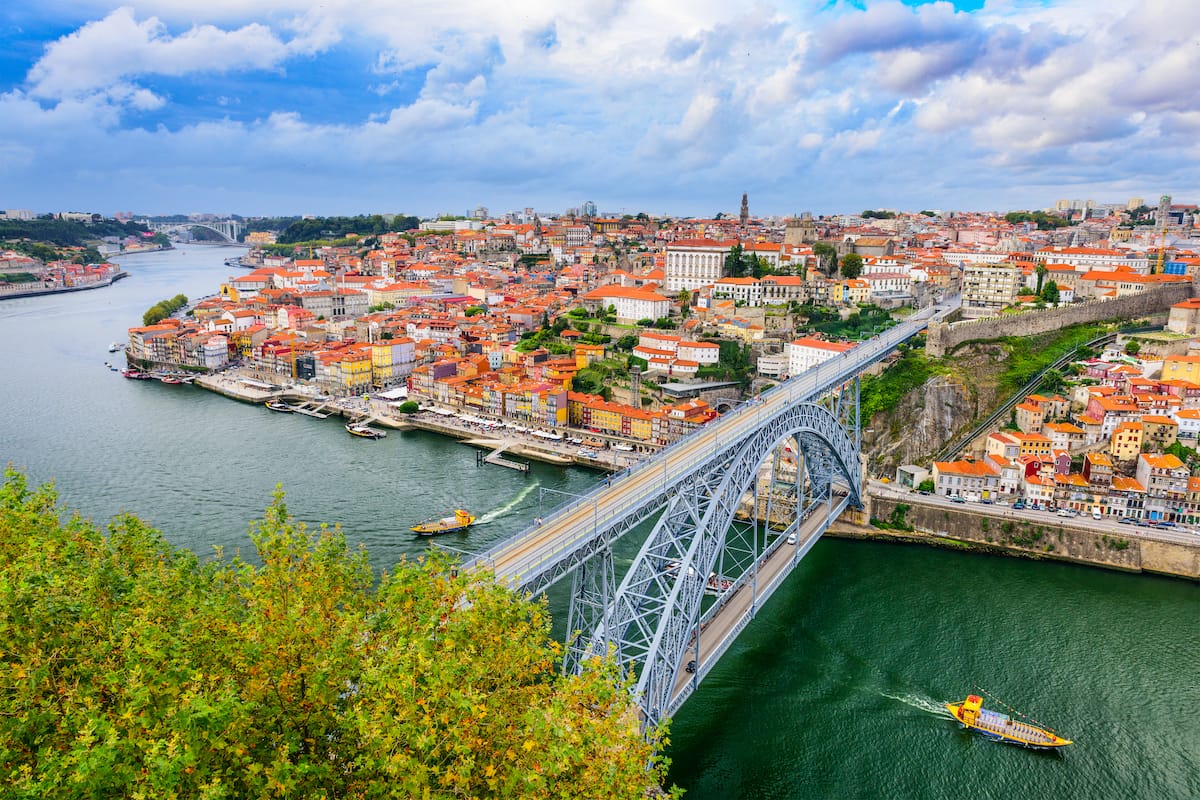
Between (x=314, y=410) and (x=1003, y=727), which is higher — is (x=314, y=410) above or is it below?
above

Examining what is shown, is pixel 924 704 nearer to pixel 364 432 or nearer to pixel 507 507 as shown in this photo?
pixel 507 507

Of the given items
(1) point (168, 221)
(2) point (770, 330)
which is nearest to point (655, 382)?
(2) point (770, 330)

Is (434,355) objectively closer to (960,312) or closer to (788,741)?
(960,312)

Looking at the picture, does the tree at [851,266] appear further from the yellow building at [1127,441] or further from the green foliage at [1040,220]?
the green foliage at [1040,220]

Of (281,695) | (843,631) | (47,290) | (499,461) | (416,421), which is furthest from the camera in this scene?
(47,290)

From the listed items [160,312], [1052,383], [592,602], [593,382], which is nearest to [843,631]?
[592,602]

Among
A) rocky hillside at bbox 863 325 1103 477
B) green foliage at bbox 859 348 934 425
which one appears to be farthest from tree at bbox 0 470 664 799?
green foliage at bbox 859 348 934 425
